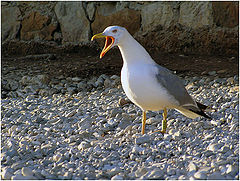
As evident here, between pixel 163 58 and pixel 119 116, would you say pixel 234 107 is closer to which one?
pixel 119 116

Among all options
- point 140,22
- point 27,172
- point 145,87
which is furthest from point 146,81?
point 140,22

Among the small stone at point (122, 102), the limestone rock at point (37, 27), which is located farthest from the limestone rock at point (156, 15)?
the small stone at point (122, 102)

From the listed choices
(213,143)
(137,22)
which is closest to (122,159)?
(213,143)

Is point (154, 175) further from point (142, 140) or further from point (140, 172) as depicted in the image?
point (142, 140)

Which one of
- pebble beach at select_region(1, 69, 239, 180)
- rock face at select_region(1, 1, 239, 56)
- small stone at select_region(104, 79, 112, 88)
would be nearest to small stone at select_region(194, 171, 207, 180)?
pebble beach at select_region(1, 69, 239, 180)

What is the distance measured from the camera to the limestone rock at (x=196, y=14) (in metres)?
5.90

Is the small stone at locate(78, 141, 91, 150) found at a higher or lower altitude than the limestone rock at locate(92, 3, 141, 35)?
lower

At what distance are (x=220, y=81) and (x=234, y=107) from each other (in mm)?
910

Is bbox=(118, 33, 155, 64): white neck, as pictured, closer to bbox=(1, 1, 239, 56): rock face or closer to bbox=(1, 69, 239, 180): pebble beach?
bbox=(1, 69, 239, 180): pebble beach

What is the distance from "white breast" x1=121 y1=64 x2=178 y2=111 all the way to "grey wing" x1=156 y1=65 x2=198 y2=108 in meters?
0.04

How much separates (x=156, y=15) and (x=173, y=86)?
299cm

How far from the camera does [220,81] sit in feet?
16.0

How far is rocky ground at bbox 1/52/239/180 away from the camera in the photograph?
2814 mm

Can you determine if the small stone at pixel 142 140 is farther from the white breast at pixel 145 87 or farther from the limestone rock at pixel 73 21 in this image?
the limestone rock at pixel 73 21
